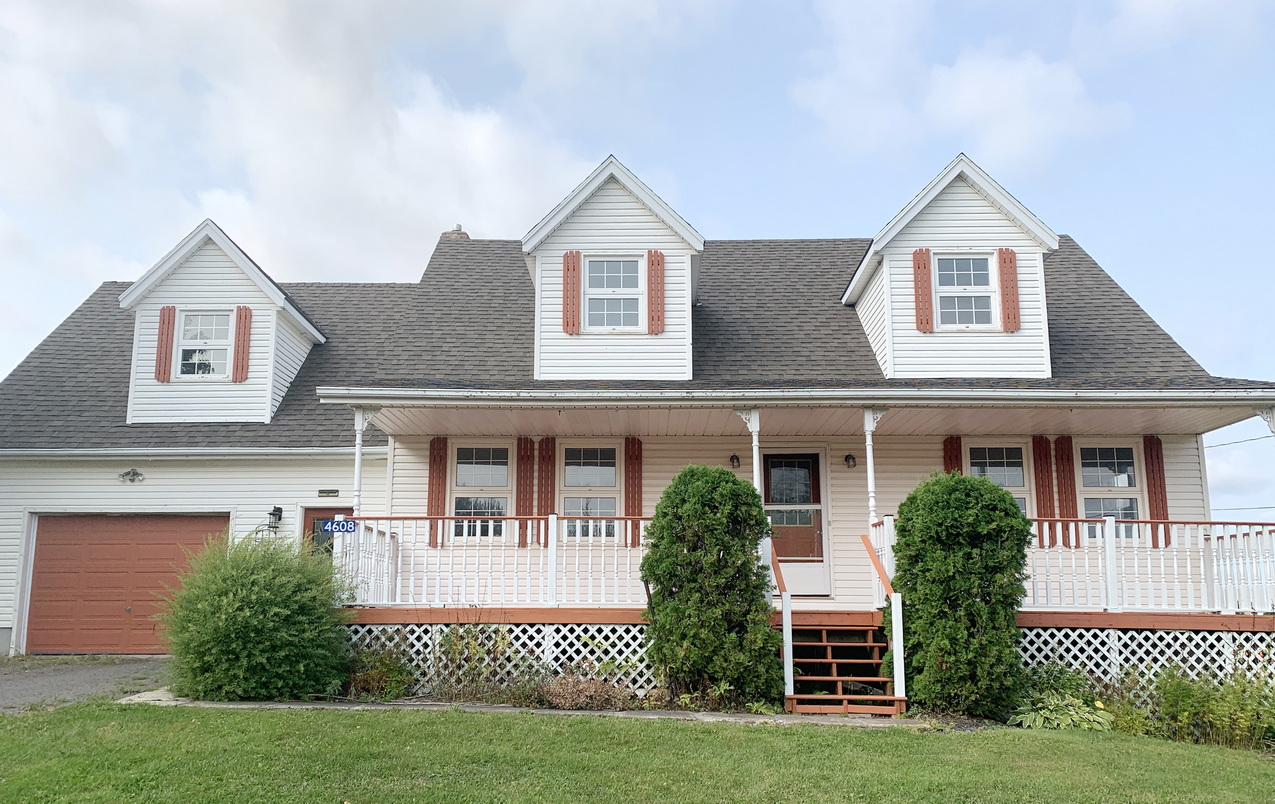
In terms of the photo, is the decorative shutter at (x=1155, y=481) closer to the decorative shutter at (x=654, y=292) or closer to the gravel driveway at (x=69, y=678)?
the decorative shutter at (x=654, y=292)

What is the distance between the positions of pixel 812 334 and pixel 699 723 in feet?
24.4

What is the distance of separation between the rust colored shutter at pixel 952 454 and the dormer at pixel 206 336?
9.86 meters

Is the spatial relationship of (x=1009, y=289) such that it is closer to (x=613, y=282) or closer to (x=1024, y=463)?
(x=1024, y=463)

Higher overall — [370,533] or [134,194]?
[134,194]

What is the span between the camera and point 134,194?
12195 mm

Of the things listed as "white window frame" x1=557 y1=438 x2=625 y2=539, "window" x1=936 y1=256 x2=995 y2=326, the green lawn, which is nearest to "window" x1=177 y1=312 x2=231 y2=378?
"white window frame" x1=557 y1=438 x2=625 y2=539

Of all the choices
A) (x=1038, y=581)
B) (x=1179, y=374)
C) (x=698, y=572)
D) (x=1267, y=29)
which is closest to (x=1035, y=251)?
(x=1179, y=374)

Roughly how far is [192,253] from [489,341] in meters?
4.87

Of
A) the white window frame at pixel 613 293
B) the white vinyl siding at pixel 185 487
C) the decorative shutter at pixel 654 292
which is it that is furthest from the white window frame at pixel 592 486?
the white vinyl siding at pixel 185 487

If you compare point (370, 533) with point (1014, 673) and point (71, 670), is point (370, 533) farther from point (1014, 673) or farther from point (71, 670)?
point (1014, 673)

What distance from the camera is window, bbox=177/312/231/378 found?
13.9 metres

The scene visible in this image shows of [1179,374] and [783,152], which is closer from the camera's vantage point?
[1179,374]

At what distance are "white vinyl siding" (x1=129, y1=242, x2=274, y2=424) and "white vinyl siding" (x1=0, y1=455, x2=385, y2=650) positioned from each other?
797 mm

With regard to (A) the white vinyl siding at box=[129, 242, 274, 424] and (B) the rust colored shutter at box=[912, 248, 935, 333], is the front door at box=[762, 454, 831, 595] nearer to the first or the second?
(B) the rust colored shutter at box=[912, 248, 935, 333]
